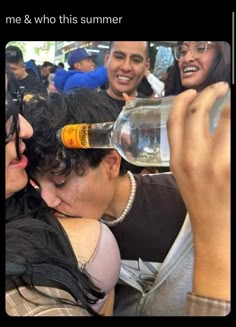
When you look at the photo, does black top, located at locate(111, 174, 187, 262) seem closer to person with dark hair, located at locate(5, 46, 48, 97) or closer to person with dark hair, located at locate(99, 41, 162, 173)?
person with dark hair, located at locate(99, 41, 162, 173)

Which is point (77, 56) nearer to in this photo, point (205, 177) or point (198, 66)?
point (198, 66)

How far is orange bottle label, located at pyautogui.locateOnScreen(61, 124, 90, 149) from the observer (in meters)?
0.59

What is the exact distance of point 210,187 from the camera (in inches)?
15.5

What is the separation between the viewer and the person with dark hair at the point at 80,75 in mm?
715

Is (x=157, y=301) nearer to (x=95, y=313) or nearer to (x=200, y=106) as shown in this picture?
(x=95, y=313)

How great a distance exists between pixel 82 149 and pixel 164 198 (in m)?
0.20

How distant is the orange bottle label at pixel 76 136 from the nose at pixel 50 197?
0.10m

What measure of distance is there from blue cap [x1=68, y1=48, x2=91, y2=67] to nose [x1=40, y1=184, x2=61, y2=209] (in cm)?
25

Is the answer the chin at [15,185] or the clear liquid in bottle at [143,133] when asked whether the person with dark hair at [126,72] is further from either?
the chin at [15,185]

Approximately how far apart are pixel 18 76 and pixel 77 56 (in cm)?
16

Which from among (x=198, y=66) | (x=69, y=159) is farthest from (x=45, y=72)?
(x=198, y=66)

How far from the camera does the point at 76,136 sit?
23.2 inches

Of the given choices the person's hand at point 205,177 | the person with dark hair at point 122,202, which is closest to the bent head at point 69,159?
the person with dark hair at point 122,202
